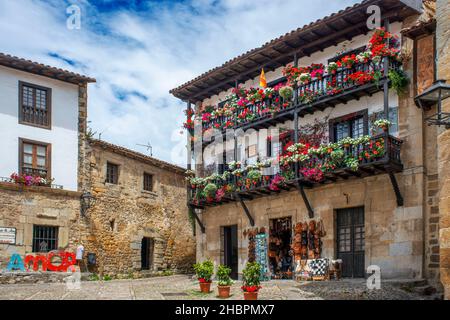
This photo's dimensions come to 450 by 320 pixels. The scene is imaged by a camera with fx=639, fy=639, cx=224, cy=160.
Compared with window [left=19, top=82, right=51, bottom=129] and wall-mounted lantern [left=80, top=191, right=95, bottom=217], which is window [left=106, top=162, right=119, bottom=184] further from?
window [left=19, top=82, right=51, bottom=129]

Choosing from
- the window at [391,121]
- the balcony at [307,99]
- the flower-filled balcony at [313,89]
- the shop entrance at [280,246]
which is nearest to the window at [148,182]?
the flower-filled balcony at [313,89]

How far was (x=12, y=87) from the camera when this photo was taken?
84.8 feet

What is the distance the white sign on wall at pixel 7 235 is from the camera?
2441 cm

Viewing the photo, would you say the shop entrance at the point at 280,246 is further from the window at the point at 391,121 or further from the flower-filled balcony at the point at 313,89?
the window at the point at 391,121

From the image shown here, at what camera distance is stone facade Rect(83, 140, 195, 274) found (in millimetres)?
27922

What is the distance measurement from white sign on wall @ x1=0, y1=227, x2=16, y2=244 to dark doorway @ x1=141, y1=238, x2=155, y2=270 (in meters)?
7.47

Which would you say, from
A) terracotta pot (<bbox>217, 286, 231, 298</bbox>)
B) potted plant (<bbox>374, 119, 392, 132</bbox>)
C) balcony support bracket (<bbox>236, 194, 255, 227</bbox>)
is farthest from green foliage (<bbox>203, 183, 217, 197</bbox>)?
terracotta pot (<bbox>217, 286, 231, 298</bbox>)

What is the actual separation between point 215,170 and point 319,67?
6.97 metres

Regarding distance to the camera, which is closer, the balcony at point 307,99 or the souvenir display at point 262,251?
the balcony at point 307,99

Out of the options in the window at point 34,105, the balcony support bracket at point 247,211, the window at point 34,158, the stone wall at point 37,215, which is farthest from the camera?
the window at point 34,105

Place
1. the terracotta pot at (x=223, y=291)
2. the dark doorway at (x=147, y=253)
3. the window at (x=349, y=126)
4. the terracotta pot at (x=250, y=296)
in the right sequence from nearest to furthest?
the terracotta pot at (x=250, y=296), the terracotta pot at (x=223, y=291), the window at (x=349, y=126), the dark doorway at (x=147, y=253)

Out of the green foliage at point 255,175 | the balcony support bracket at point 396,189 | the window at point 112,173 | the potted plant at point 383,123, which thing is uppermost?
the potted plant at point 383,123

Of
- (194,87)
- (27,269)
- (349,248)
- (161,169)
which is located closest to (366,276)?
(349,248)

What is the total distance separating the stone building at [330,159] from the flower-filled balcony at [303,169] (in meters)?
0.06
